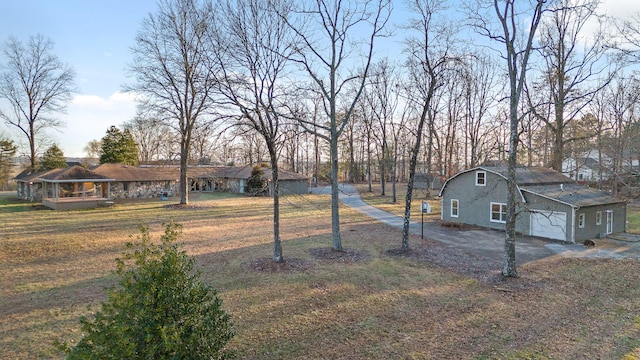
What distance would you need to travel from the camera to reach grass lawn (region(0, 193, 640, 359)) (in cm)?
635

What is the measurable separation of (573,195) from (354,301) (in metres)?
15.1

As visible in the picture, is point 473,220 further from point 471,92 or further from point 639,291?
point 471,92

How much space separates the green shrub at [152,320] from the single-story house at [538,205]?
14.0 meters

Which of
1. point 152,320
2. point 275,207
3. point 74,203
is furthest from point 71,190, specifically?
point 152,320

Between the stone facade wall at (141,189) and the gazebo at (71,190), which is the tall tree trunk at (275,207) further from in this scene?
the stone facade wall at (141,189)

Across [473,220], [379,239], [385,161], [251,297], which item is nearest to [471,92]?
[385,161]

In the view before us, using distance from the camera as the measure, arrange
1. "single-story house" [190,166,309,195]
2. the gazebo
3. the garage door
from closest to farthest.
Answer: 1. the garage door
2. the gazebo
3. "single-story house" [190,166,309,195]

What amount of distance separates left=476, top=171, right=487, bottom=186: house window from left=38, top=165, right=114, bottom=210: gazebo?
27.6 metres

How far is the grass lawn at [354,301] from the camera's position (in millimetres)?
6348

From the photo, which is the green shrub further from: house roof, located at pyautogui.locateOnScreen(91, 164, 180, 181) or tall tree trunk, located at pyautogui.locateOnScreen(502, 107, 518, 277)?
house roof, located at pyautogui.locateOnScreen(91, 164, 180, 181)

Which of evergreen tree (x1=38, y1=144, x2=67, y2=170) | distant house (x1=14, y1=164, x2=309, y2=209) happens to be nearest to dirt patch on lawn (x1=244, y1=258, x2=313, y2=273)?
distant house (x1=14, y1=164, x2=309, y2=209)

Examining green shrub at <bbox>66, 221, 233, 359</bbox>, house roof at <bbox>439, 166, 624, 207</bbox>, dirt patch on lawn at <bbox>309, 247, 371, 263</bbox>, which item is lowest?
dirt patch on lawn at <bbox>309, 247, 371, 263</bbox>

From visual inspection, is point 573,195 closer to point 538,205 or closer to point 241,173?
point 538,205

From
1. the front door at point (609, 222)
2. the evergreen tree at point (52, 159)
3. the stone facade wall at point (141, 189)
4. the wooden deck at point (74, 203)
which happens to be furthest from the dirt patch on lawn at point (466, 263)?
the evergreen tree at point (52, 159)
